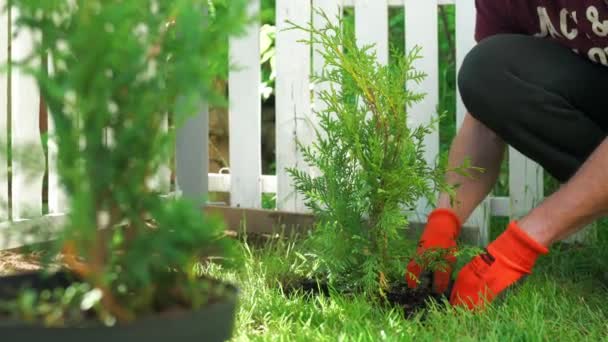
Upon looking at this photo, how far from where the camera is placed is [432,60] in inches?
109

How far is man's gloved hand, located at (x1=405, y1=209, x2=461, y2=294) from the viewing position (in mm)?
2078

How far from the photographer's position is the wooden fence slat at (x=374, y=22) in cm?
280

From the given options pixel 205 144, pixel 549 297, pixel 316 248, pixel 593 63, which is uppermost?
pixel 593 63

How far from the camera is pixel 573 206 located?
6.34ft

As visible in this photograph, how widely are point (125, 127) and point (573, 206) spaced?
4.30ft

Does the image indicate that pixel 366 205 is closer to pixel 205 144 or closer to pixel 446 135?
pixel 205 144

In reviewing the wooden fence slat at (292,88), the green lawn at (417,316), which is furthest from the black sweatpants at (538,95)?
the wooden fence slat at (292,88)

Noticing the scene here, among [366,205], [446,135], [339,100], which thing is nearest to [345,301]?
[366,205]

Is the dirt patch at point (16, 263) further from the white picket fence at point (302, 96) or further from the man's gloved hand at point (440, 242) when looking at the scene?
the man's gloved hand at point (440, 242)

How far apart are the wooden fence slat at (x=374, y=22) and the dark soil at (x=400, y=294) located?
0.98 m

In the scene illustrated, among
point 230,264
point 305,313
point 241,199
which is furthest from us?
point 241,199

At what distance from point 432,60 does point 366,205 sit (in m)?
0.94

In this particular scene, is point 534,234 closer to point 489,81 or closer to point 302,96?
point 489,81

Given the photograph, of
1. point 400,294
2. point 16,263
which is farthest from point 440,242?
point 16,263
